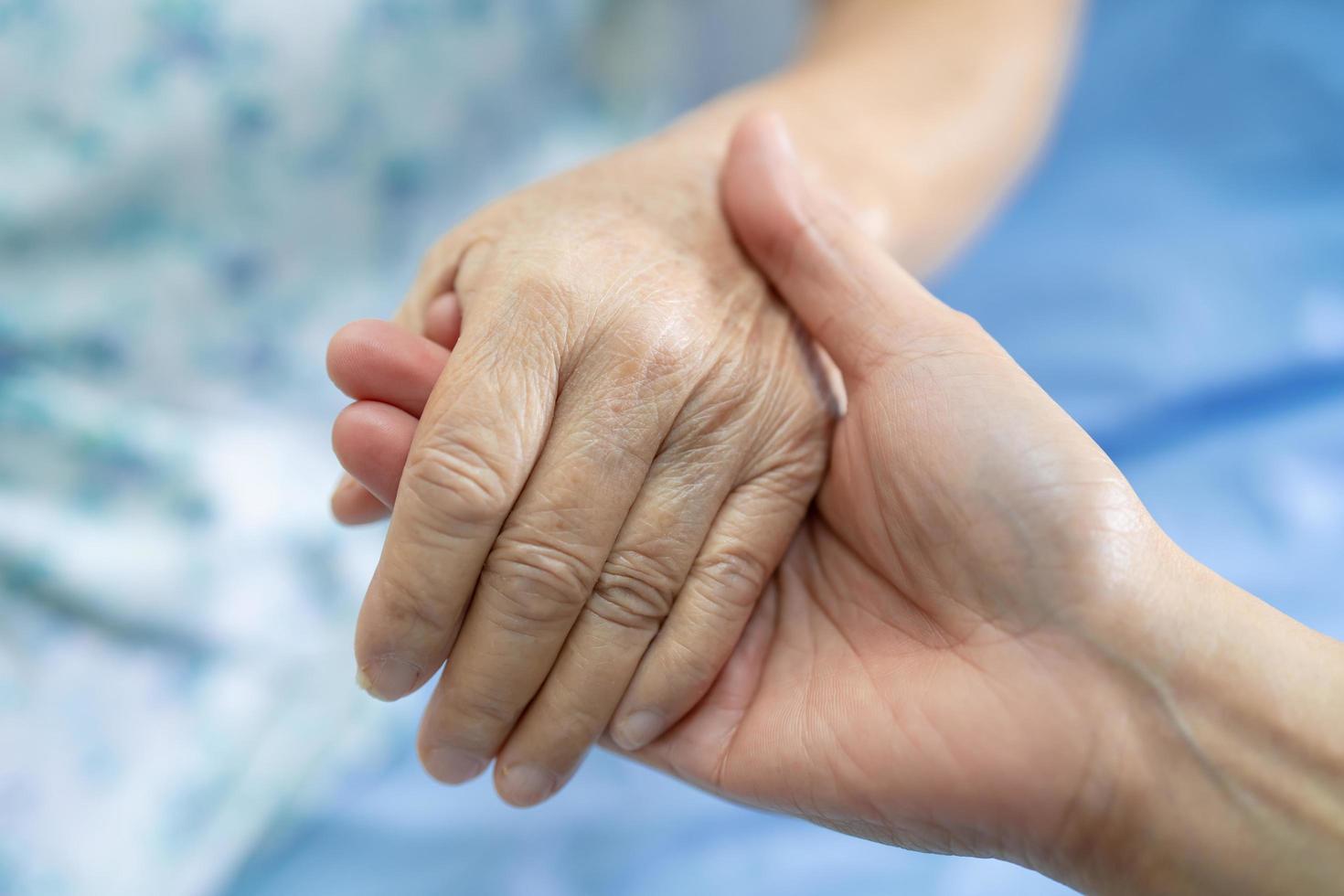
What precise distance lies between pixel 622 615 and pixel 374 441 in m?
0.23

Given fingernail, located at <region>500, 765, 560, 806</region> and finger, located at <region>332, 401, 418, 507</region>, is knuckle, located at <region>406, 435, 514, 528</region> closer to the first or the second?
finger, located at <region>332, 401, 418, 507</region>

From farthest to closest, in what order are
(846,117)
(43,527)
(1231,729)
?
(846,117), (43,527), (1231,729)

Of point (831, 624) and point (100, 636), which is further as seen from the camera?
point (100, 636)

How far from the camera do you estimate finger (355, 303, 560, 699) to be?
2.28ft

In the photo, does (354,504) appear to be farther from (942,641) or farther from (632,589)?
(942,641)

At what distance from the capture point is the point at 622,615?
0.77 meters

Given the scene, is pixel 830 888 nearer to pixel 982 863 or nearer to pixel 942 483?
pixel 982 863

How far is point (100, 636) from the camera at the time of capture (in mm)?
937

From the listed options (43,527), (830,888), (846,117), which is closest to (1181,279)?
(846,117)

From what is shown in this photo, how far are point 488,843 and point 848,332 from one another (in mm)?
598

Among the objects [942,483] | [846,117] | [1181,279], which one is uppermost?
[1181,279]

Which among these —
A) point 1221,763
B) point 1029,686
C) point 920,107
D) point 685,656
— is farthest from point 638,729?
point 920,107

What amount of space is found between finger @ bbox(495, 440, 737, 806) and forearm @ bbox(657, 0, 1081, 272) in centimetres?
40

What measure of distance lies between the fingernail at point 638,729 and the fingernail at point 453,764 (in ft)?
0.37
